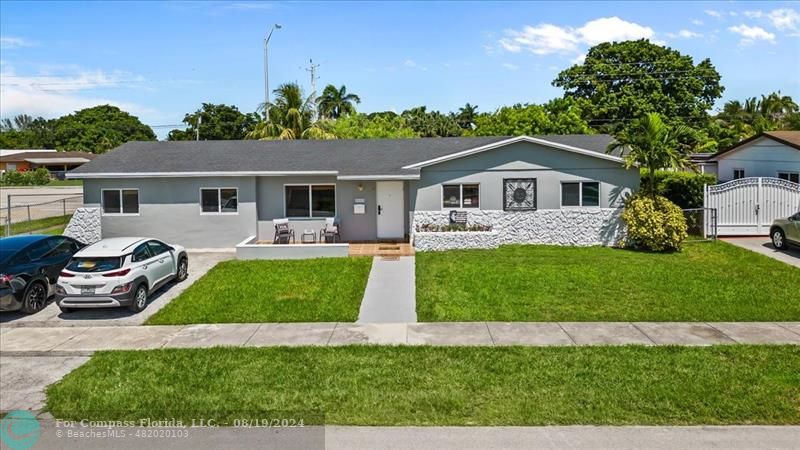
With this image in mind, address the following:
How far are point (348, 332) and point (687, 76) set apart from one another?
143ft

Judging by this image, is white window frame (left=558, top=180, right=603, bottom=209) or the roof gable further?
the roof gable

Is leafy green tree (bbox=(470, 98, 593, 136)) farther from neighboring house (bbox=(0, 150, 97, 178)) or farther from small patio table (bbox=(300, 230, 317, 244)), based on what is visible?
neighboring house (bbox=(0, 150, 97, 178))

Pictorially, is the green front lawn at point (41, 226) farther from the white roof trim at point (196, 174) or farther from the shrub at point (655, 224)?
the shrub at point (655, 224)

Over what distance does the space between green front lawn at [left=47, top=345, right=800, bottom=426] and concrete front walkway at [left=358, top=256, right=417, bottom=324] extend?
240 centimetres

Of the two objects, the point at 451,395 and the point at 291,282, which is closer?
the point at 451,395

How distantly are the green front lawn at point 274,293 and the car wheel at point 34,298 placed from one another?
3.14m

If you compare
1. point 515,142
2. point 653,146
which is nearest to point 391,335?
point 515,142

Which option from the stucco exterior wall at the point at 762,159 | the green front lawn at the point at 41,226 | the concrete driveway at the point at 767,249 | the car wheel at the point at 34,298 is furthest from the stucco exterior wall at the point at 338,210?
the stucco exterior wall at the point at 762,159

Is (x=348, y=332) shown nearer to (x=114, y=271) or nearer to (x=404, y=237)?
(x=114, y=271)

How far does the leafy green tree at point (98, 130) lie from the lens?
315 feet

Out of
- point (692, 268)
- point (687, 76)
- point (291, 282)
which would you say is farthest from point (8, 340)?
point (687, 76)

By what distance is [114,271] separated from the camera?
13812 mm

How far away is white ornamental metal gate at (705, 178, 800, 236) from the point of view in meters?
22.1

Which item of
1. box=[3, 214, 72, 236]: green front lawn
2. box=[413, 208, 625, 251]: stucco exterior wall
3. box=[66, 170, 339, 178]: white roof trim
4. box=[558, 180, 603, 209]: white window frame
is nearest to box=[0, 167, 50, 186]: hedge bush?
box=[3, 214, 72, 236]: green front lawn
